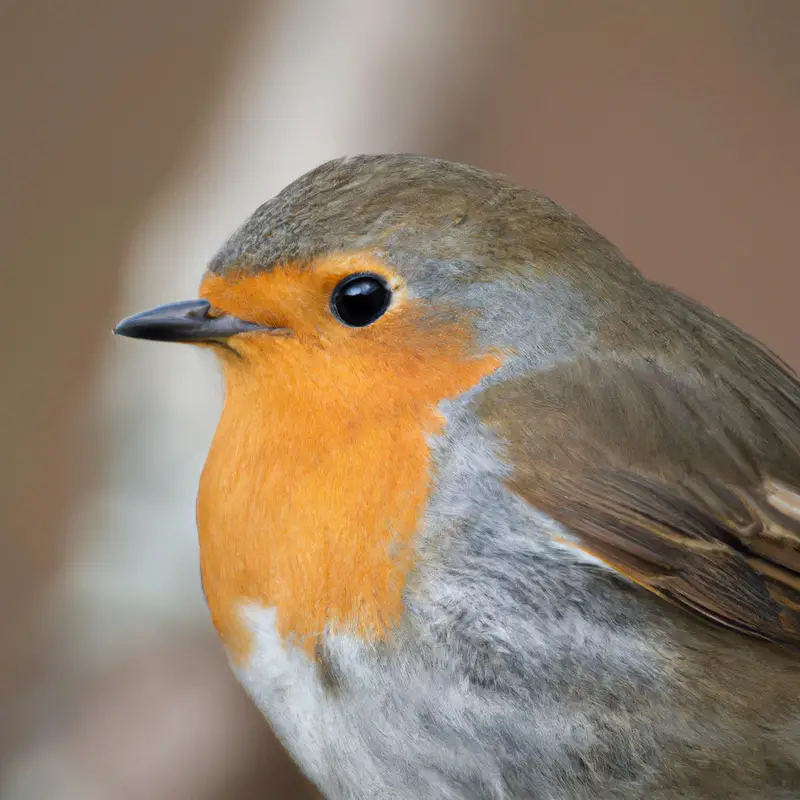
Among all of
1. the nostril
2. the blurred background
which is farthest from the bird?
the blurred background

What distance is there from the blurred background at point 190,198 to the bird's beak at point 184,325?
161cm

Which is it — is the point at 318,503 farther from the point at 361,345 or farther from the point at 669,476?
the point at 669,476

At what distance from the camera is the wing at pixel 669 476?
112cm

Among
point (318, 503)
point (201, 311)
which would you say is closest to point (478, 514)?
point (318, 503)

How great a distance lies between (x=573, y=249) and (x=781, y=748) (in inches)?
22.8

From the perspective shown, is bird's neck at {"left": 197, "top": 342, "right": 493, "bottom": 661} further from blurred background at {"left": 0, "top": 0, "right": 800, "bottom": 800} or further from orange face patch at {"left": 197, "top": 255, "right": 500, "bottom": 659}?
blurred background at {"left": 0, "top": 0, "right": 800, "bottom": 800}

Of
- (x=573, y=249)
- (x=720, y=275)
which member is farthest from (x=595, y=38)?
(x=573, y=249)

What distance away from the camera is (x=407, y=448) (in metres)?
1.11

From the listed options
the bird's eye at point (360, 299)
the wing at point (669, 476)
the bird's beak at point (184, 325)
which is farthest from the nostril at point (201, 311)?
the wing at point (669, 476)

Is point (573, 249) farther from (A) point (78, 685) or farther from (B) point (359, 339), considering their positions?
(A) point (78, 685)

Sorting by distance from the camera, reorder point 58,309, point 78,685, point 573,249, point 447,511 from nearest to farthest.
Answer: point 447,511, point 573,249, point 78,685, point 58,309

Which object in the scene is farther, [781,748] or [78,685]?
[78,685]

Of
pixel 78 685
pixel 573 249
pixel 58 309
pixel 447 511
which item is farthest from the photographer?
pixel 58 309

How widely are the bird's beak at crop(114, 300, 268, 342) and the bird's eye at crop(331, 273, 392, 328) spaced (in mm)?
110
